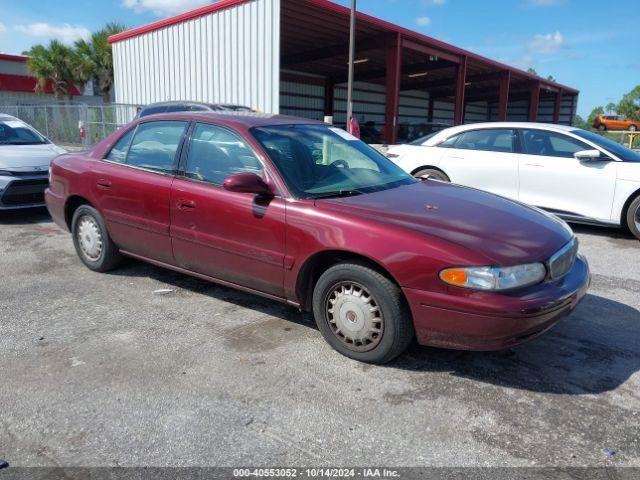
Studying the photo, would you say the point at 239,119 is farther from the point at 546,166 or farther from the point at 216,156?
the point at 546,166

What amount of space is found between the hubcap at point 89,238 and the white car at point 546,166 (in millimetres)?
4821

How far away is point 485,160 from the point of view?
24.1ft

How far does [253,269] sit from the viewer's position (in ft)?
11.7

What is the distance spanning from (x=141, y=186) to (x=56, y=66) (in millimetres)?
32794

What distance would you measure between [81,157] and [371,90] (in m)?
29.3

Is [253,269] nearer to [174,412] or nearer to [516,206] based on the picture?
[174,412]

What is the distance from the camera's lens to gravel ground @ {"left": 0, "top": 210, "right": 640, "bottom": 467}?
238 centimetres

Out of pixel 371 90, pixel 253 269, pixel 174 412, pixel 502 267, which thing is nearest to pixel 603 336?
pixel 502 267

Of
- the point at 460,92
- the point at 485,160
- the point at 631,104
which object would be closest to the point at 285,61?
the point at 460,92

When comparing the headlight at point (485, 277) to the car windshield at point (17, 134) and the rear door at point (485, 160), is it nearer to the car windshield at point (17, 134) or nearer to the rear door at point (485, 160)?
the rear door at point (485, 160)

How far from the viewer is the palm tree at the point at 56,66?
3120cm

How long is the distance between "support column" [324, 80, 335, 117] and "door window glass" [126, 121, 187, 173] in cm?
2664

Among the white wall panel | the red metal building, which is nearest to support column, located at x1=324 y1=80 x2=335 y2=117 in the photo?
the red metal building

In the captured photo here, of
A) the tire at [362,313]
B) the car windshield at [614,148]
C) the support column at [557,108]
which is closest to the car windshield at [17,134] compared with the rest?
the tire at [362,313]
